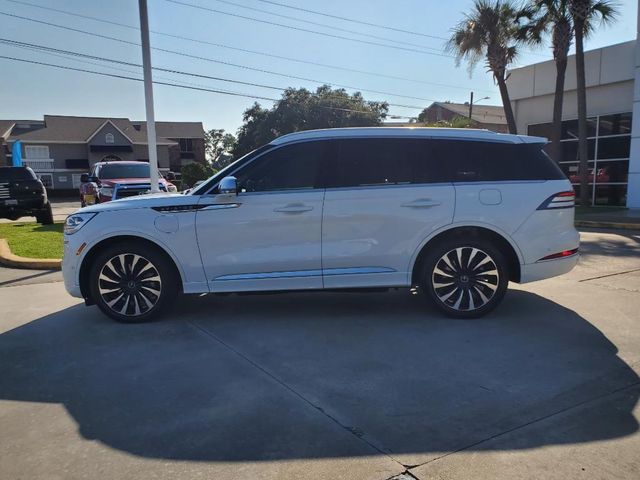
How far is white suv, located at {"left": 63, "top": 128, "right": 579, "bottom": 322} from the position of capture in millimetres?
5199

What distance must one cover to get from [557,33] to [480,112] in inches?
1636

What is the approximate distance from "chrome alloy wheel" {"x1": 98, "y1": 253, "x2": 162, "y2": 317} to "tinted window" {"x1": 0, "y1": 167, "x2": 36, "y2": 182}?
1241 centimetres

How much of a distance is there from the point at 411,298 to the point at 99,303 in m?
3.47

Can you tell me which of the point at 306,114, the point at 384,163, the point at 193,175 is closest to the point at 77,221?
the point at 384,163

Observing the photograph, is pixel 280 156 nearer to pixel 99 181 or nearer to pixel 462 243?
pixel 462 243

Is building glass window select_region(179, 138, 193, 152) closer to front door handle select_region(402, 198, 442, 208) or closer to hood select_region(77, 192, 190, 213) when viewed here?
hood select_region(77, 192, 190, 213)

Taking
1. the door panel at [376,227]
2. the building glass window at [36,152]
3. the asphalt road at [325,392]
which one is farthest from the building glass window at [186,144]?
the door panel at [376,227]

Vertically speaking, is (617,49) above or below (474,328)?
above

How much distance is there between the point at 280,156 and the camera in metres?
5.38

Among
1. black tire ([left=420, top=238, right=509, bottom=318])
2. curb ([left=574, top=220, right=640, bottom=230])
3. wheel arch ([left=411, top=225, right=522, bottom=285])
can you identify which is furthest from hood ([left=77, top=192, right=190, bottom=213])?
curb ([left=574, top=220, right=640, bottom=230])

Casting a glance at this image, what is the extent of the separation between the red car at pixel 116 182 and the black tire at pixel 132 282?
885cm

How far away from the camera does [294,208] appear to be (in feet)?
16.9

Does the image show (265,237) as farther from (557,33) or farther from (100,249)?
(557,33)

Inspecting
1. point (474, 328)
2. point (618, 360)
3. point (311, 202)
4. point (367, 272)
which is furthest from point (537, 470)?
point (311, 202)
